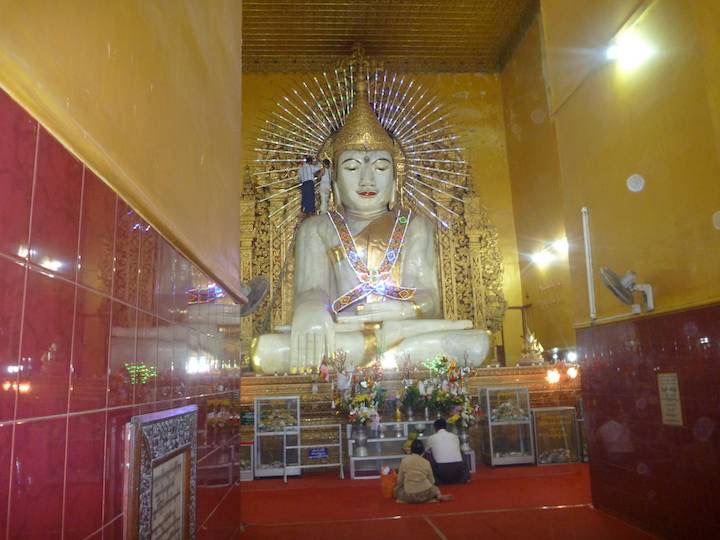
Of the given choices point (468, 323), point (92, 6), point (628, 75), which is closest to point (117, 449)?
point (92, 6)

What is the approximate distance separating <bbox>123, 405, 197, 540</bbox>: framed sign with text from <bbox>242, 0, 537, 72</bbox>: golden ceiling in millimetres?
7248

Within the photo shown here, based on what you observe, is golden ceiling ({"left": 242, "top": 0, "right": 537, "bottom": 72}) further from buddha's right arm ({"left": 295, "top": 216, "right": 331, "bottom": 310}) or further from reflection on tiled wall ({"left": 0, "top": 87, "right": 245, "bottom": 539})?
reflection on tiled wall ({"left": 0, "top": 87, "right": 245, "bottom": 539})

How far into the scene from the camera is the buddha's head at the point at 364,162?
8.52 meters

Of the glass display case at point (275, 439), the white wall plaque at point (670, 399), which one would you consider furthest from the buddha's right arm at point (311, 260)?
the white wall plaque at point (670, 399)

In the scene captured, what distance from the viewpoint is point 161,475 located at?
179 centimetres

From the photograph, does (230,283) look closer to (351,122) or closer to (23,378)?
(23,378)

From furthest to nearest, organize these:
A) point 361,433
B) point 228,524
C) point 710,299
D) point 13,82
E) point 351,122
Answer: point 351,122 < point 361,433 < point 228,524 < point 710,299 < point 13,82

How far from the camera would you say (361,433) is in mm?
5281

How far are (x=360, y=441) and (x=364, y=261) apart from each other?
3548mm

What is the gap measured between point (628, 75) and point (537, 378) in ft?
11.0

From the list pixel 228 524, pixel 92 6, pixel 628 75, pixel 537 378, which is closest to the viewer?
pixel 92 6

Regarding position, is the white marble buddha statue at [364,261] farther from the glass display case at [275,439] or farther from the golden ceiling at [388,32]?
the glass display case at [275,439]

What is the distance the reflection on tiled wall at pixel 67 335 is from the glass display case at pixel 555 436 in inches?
175

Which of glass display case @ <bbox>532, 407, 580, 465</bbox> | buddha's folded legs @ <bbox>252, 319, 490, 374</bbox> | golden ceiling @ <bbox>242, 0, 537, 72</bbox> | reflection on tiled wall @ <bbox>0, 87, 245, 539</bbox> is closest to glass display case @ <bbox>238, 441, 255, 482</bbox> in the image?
buddha's folded legs @ <bbox>252, 319, 490, 374</bbox>
